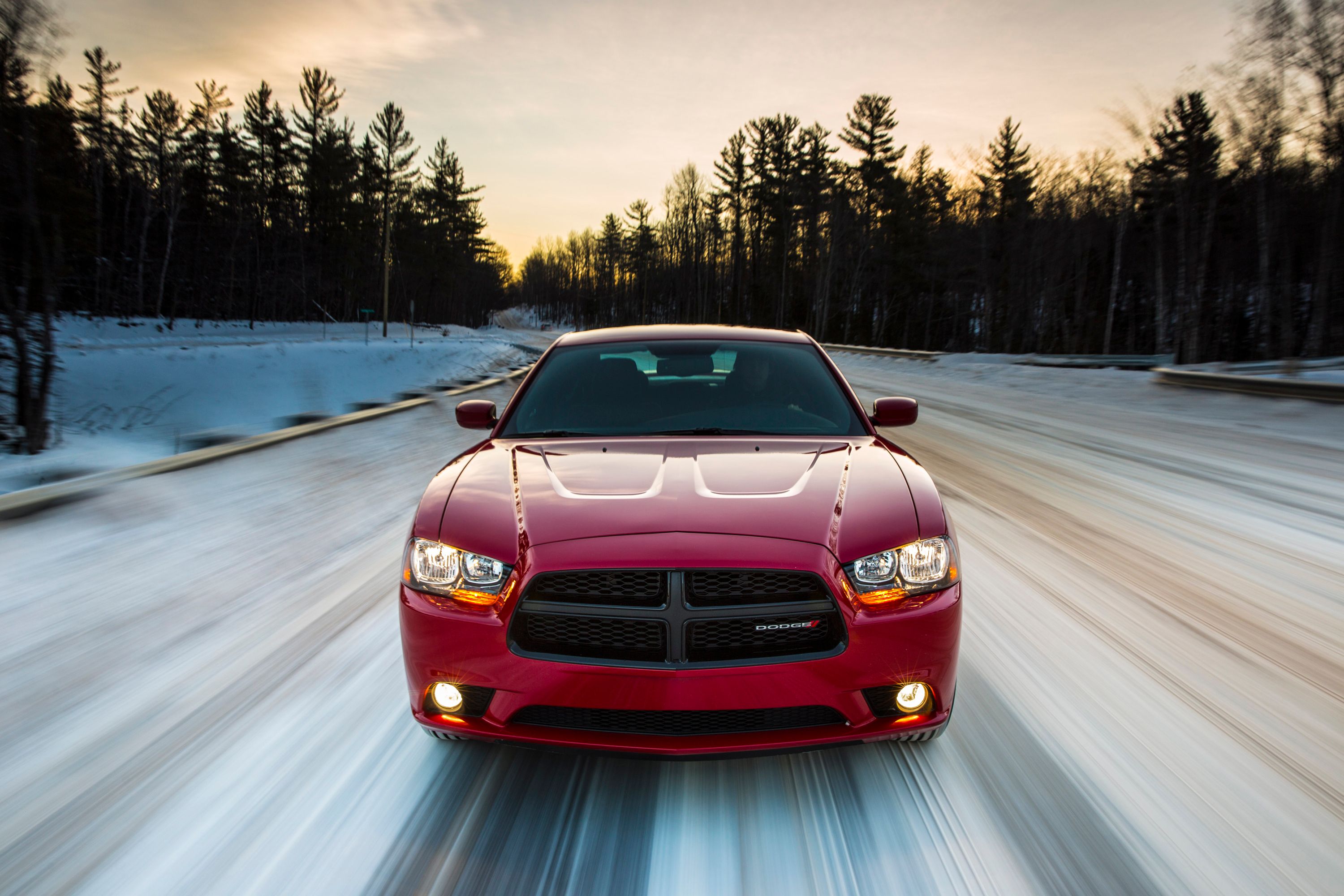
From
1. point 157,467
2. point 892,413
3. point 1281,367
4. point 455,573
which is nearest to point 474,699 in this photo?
point 455,573

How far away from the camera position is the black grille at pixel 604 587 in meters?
2.14

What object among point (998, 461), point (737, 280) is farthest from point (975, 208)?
point (998, 461)

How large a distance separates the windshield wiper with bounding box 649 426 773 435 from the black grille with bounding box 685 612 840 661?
52.6 inches

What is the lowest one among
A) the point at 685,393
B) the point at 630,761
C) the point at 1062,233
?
the point at 630,761

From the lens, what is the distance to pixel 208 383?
22844 millimetres

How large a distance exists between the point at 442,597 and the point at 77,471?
5738mm

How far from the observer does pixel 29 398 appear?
47.0ft

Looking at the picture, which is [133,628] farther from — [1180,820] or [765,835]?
[1180,820]

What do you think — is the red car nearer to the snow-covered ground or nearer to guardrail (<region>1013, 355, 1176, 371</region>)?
the snow-covered ground

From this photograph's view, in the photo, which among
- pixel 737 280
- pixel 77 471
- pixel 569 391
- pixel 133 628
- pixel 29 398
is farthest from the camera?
pixel 737 280

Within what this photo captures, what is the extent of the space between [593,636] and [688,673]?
0.92 ft

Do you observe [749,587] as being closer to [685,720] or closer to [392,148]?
[685,720]

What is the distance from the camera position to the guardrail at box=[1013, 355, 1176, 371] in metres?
22.5

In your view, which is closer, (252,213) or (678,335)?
(678,335)
